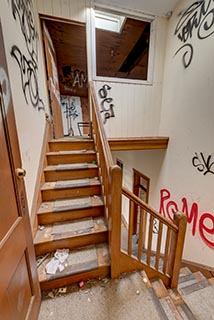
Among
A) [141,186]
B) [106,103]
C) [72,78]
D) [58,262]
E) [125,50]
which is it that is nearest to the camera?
[58,262]

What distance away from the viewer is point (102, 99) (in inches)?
107

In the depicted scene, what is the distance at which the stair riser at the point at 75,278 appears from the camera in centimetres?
139

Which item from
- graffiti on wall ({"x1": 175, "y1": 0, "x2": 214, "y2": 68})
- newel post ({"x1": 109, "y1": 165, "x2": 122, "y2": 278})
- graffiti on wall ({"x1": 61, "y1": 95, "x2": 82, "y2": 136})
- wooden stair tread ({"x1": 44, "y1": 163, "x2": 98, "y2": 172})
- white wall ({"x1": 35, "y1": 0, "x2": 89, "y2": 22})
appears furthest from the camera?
graffiti on wall ({"x1": 61, "y1": 95, "x2": 82, "y2": 136})

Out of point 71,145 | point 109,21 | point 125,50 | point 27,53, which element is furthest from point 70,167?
point 125,50

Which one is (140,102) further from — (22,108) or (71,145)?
(22,108)

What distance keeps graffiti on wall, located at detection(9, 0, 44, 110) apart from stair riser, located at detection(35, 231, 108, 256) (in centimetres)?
151

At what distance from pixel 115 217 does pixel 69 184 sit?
37.0 inches

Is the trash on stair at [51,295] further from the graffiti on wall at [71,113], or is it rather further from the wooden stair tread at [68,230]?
the graffiti on wall at [71,113]

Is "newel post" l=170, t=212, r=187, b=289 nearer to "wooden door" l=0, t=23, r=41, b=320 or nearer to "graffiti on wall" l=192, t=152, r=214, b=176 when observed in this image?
"graffiti on wall" l=192, t=152, r=214, b=176

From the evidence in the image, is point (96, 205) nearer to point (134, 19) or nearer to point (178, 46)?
point (178, 46)

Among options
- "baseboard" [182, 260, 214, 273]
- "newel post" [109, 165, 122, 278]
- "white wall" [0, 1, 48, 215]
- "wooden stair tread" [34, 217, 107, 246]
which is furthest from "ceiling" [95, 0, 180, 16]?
"baseboard" [182, 260, 214, 273]

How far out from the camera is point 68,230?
5.61 ft

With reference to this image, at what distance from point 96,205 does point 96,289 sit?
0.77 meters

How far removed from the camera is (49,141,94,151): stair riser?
255 cm
